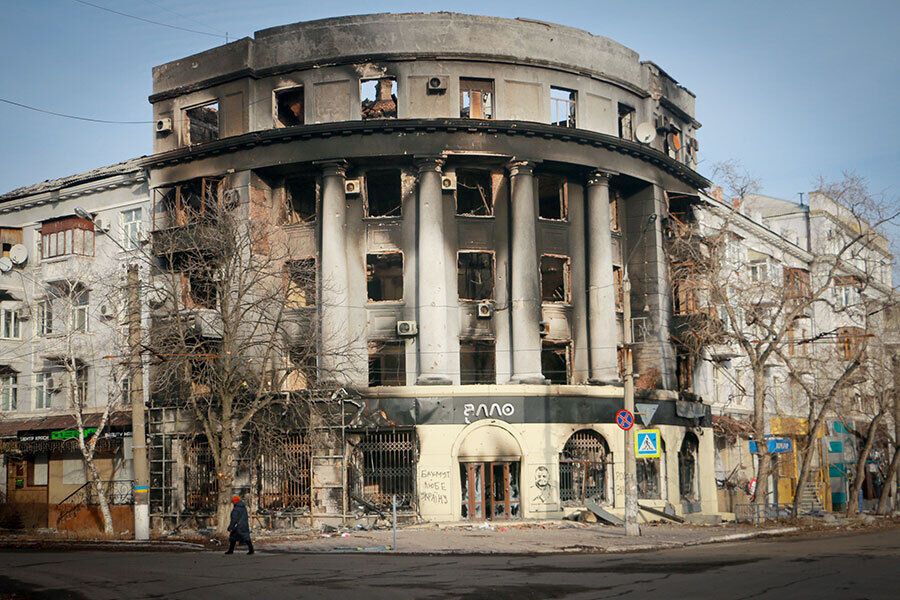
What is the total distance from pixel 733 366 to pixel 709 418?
10141 mm

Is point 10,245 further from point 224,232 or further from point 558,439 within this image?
point 558,439

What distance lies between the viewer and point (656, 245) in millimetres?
44031

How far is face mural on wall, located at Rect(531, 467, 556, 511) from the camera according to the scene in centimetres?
3853

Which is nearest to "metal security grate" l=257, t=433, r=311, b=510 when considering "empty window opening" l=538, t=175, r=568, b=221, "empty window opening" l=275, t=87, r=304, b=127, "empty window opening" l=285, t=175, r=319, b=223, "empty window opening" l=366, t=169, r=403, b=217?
"empty window opening" l=285, t=175, r=319, b=223

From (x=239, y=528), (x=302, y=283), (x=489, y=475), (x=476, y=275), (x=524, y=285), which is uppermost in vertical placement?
(x=476, y=275)

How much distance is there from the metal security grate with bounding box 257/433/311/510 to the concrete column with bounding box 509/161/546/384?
8059mm

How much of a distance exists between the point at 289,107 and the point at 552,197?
1092cm

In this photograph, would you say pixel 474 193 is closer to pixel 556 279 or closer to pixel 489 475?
→ pixel 556 279

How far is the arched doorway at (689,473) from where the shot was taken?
44.0m

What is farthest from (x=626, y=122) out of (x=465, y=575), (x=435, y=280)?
(x=465, y=575)

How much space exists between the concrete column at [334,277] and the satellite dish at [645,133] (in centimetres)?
1188

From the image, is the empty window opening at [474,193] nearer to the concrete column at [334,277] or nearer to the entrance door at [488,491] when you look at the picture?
the concrete column at [334,277]

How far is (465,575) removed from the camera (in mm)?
20031

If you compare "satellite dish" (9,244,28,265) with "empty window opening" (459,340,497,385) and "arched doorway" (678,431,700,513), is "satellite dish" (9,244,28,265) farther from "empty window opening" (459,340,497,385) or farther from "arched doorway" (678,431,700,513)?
"arched doorway" (678,431,700,513)
